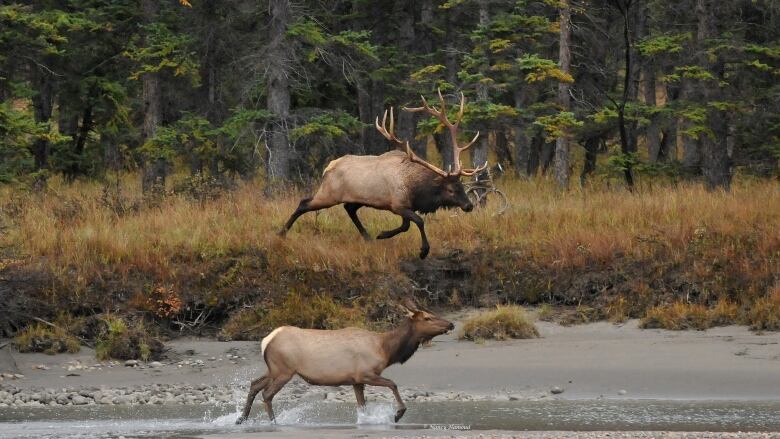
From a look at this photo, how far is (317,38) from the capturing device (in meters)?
21.2

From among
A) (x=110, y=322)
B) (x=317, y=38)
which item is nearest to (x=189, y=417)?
(x=110, y=322)

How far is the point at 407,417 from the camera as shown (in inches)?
460

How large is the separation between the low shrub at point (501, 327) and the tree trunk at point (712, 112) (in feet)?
24.1

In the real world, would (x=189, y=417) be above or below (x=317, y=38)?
below

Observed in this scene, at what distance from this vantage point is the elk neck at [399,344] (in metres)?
11.9

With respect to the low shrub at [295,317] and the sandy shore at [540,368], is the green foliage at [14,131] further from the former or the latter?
the low shrub at [295,317]

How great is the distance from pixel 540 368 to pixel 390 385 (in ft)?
8.57

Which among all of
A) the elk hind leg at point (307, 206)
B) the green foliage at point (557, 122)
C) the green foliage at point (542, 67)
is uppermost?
the green foliage at point (542, 67)

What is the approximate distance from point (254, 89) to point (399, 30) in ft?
14.9

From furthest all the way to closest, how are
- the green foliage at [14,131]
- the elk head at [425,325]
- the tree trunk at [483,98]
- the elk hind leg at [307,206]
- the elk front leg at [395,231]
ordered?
the tree trunk at [483,98], the green foliage at [14,131], the elk hind leg at [307,206], the elk front leg at [395,231], the elk head at [425,325]

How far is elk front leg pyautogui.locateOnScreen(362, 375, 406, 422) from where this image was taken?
1120 centimetres

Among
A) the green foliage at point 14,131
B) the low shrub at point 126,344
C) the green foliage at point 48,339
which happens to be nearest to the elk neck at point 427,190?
the low shrub at point 126,344

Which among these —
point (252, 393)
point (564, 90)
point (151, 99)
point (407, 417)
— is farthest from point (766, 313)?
point (151, 99)

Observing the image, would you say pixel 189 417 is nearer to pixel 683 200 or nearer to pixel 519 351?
pixel 519 351
